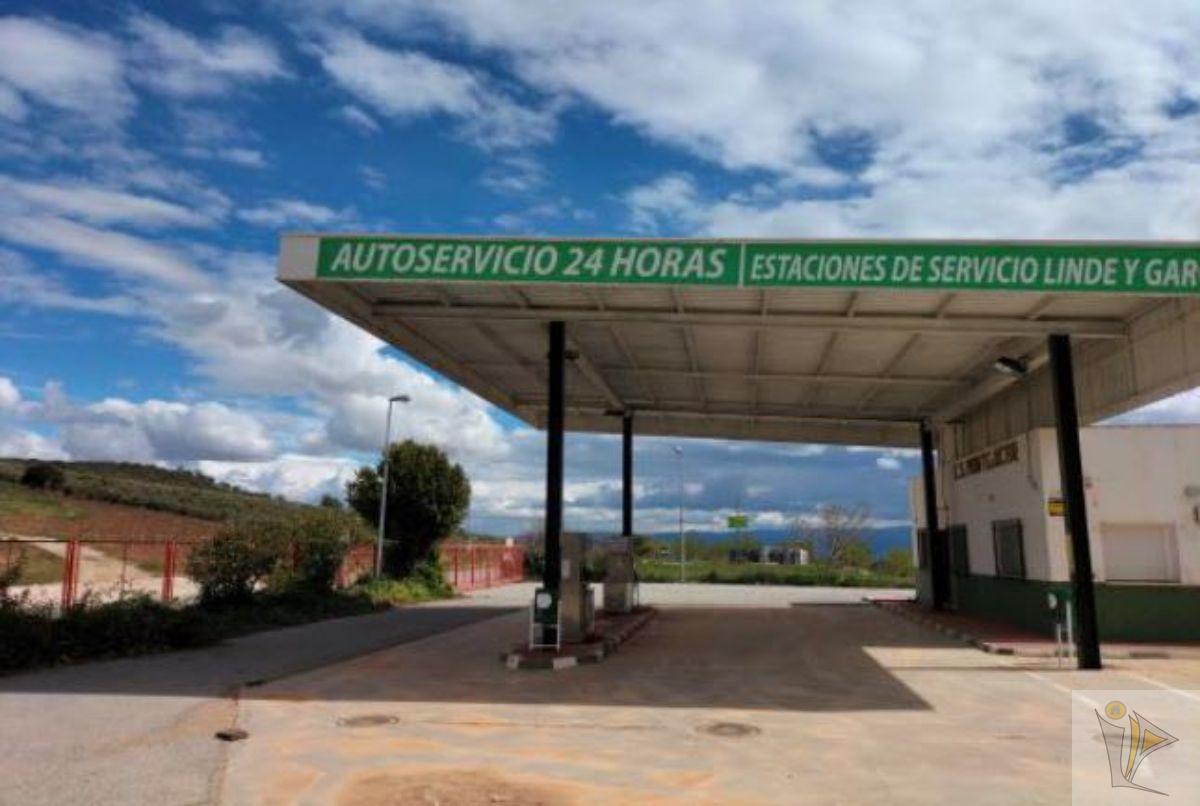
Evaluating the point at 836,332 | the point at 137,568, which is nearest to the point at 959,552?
the point at 836,332

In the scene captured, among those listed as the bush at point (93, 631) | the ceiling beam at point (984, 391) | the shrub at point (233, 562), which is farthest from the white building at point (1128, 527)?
the shrub at point (233, 562)

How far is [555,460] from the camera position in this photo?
14.5m

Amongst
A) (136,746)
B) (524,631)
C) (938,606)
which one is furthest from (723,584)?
(136,746)

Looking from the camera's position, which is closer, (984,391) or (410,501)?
(984,391)

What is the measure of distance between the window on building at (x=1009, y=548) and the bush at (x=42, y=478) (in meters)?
58.6

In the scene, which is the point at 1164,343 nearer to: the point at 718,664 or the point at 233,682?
the point at 718,664

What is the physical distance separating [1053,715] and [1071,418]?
5121 mm

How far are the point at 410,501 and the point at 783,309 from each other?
66.9 ft

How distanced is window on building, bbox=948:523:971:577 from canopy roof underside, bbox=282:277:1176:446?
9.64 feet

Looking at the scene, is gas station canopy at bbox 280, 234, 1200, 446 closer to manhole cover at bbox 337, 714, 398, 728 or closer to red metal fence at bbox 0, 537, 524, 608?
manhole cover at bbox 337, 714, 398, 728

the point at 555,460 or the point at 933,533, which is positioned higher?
the point at 555,460

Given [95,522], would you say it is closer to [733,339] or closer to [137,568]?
[137,568]

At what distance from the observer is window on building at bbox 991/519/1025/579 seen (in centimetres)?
1798

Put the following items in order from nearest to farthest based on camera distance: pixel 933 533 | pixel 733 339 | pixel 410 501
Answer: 1. pixel 733 339
2. pixel 933 533
3. pixel 410 501
